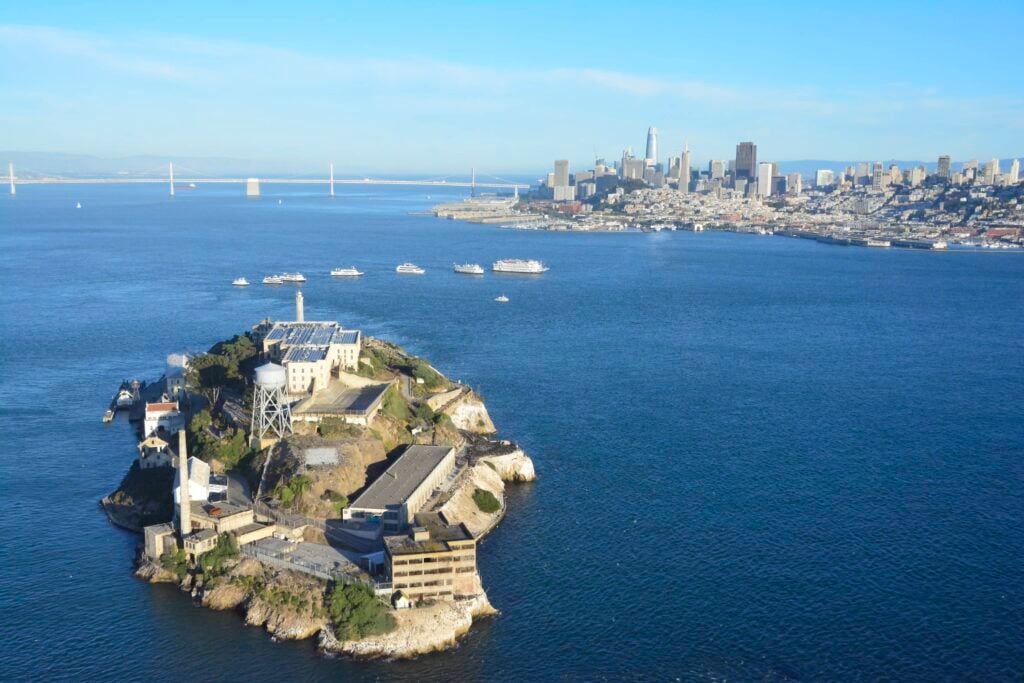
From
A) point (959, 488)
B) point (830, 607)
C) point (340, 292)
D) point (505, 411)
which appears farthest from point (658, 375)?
point (340, 292)

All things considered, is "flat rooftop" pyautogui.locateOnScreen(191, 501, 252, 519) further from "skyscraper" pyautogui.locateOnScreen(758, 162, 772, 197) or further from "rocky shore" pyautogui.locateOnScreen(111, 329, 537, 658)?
"skyscraper" pyautogui.locateOnScreen(758, 162, 772, 197)

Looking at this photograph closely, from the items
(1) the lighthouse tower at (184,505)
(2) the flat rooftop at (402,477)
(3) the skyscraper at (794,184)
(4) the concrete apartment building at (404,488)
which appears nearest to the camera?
(1) the lighthouse tower at (184,505)

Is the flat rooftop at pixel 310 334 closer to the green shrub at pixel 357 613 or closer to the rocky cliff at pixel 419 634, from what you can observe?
the green shrub at pixel 357 613

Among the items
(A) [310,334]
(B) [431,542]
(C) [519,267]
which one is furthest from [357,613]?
(C) [519,267]

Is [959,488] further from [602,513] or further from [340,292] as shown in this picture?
[340,292]

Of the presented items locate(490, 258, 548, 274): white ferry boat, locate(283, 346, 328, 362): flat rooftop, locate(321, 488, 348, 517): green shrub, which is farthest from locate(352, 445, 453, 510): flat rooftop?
locate(490, 258, 548, 274): white ferry boat

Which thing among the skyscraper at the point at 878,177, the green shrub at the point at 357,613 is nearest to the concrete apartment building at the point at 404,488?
the green shrub at the point at 357,613
